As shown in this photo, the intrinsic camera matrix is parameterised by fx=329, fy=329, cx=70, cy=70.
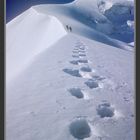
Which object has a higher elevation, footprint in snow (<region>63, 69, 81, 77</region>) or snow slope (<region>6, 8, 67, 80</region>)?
snow slope (<region>6, 8, 67, 80</region>)

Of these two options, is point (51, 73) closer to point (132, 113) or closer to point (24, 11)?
point (24, 11)

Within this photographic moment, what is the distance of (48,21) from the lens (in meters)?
1.65

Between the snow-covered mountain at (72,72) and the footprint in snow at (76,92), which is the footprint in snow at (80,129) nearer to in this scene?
the snow-covered mountain at (72,72)

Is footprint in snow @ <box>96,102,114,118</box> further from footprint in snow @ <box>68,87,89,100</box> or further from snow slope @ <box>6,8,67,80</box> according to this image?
snow slope @ <box>6,8,67,80</box>

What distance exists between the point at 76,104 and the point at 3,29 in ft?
1.66

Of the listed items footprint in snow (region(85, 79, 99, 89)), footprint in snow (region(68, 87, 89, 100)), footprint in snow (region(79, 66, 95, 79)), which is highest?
footprint in snow (region(79, 66, 95, 79))

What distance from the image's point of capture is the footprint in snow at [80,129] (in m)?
1.53

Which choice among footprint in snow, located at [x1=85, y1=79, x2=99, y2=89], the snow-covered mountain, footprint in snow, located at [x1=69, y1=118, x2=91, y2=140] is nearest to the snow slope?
the snow-covered mountain

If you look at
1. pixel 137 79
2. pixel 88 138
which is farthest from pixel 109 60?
pixel 88 138

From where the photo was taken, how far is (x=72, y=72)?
63.8 inches

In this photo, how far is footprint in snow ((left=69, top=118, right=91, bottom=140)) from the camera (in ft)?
5.02

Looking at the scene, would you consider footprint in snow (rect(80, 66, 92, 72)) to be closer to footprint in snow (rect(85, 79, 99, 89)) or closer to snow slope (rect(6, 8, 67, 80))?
footprint in snow (rect(85, 79, 99, 89))

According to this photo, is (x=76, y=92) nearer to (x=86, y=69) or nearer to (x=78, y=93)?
(x=78, y=93)

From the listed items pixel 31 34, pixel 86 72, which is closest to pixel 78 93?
pixel 86 72
